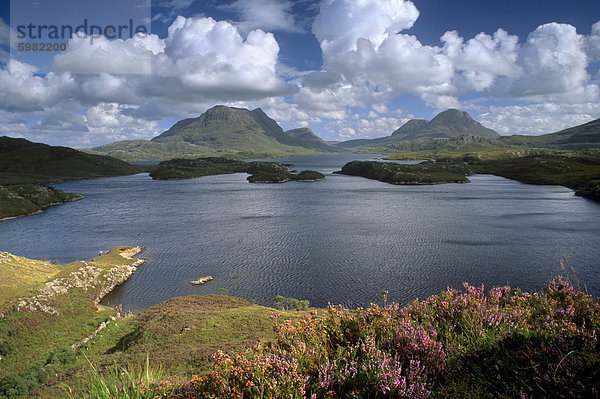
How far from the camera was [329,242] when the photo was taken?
6669cm

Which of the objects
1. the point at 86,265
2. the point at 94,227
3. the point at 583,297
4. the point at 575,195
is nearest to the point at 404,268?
the point at 583,297

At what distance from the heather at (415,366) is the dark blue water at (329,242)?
31.9 meters

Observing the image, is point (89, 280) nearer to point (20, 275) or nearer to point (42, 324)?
point (20, 275)

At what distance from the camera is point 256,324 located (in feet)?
98.8

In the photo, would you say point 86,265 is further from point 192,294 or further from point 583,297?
point 583,297

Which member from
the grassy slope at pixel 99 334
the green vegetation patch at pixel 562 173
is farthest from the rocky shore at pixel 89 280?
the green vegetation patch at pixel 562 173

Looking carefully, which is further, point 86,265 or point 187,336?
point 86,265

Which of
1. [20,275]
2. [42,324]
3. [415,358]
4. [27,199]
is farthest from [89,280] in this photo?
[27,199]

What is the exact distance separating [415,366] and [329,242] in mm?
59804

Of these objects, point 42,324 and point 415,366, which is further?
point 42,324

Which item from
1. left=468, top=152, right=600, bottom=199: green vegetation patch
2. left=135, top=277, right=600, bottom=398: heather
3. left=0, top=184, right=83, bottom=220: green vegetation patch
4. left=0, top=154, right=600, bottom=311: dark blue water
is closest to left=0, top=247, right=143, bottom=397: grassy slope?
left=0, top=154, right=600, bottom=311: dark blue water

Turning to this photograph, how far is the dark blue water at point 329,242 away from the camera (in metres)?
45.3

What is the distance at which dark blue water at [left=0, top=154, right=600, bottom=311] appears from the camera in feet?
149

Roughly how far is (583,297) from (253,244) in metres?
58.8
